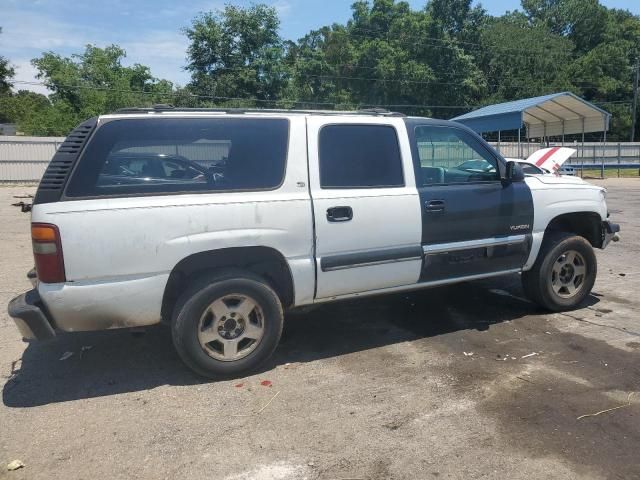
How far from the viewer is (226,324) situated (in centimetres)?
417

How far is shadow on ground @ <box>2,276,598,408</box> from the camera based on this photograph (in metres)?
4.18

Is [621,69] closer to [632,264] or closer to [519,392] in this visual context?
[632,264]

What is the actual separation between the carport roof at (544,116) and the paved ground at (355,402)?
1803 cm

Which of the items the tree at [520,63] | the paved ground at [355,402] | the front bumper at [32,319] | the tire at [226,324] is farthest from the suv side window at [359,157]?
the tree at [520,63]

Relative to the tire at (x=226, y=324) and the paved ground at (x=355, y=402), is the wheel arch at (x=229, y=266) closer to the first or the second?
the tire at (x=226, y=324)

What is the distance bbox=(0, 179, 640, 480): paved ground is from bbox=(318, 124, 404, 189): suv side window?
1.49 metres

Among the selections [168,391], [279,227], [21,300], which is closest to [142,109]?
[279,227]

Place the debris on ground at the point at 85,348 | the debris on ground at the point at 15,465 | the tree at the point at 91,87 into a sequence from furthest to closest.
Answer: the tree at the point at 91,87 < the debris on ground at the point at 85,348 < the debris on ground at the point at 15,465

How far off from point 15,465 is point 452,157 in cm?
414

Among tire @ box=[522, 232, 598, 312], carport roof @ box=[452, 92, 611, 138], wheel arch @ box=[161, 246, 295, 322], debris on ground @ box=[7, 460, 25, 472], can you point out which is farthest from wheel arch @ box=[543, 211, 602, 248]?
carport roof @ box=[452, 92, 611, 138]

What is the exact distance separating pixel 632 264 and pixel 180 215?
6862mm

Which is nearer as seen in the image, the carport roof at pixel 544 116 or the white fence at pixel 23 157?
the carport roof at pixel 544 116

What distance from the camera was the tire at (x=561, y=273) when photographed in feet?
18.0

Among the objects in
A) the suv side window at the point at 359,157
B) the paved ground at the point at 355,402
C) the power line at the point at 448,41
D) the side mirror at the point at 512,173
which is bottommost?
the paved ground at the point at 355,402
